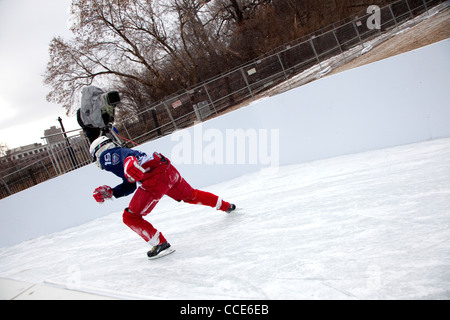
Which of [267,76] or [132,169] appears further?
[267,76]

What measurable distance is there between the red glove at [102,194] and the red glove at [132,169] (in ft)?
1.51

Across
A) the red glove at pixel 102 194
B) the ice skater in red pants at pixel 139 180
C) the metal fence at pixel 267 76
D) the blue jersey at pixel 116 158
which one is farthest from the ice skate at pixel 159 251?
the metal fence at pixel 267 76

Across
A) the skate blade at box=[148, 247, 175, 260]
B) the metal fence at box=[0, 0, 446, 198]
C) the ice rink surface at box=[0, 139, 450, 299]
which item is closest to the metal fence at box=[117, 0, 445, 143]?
the metal fence at box=[0, 0, 446, 198]

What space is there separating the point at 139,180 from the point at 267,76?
38.0ft

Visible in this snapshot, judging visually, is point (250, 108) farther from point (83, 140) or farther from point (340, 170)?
point (83, 140)

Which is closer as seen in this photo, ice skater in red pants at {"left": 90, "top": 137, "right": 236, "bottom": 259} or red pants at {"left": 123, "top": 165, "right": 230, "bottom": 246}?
ice skater in red pants at {"left": 90, "top": 137, "right": 236, "bottom": 259}

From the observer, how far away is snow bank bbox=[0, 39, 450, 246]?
4168 millimetres

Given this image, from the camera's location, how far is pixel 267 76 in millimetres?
13680

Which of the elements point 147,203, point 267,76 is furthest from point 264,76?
point 147,203

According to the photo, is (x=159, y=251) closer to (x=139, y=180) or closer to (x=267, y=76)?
(x=139, y=180)

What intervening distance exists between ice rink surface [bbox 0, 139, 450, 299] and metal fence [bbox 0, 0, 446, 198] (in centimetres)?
581

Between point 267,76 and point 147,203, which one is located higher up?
point 267,76

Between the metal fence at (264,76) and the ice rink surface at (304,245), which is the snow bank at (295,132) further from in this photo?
the metal fence at (264,76)

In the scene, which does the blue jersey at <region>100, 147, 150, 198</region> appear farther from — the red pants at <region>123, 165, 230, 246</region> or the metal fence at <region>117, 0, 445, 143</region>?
the metal fence at <region>117, 0, 445, 143</region>
